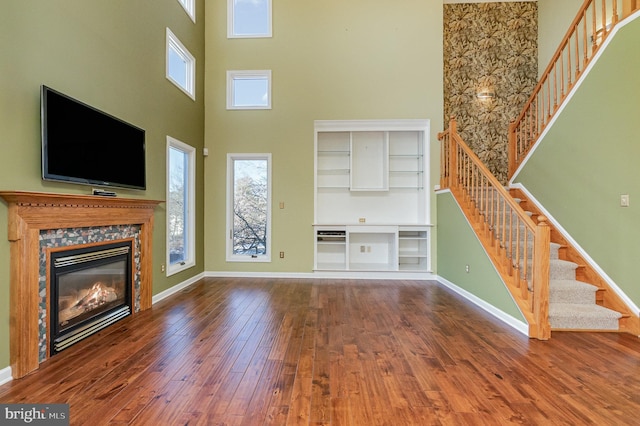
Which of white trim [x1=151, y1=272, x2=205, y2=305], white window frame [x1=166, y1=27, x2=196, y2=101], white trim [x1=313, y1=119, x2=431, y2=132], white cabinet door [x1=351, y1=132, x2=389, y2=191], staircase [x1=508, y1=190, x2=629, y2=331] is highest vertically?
white window frame [x1=166, y1=27, x2=196, y2=101]

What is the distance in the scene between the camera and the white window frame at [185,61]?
169 inches

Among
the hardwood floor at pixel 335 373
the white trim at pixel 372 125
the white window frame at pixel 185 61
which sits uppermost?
the white window frame at pixel 185 61

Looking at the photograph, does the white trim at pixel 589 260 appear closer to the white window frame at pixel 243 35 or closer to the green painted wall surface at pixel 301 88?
the green painted wall surface at pixel 301 88

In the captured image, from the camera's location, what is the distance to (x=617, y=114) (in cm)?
316

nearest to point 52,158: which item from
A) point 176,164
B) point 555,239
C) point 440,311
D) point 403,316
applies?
point 176,164

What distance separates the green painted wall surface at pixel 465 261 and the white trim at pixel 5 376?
429cm

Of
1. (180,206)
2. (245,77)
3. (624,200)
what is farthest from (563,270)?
(245,77)

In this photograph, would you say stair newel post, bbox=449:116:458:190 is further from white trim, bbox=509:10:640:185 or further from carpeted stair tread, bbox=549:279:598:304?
carpeted stair tread, bbox=549:279:598:304

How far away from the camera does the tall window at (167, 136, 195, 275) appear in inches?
171

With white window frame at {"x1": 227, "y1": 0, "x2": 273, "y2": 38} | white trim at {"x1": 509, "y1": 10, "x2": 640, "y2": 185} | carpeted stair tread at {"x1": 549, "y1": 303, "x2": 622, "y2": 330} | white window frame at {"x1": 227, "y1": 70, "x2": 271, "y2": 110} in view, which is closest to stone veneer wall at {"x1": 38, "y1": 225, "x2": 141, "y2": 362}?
white window frame at {"x1": 227, "y1": 70, "x2": 271, "y2": 110}

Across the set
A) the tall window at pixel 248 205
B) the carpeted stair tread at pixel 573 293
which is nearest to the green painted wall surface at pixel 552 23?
the carpeted stair tread at pixel 573 293

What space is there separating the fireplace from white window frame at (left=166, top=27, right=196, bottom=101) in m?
2.70

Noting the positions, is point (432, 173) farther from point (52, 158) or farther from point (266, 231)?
point (52, 158)

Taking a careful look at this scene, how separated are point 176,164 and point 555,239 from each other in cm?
561
